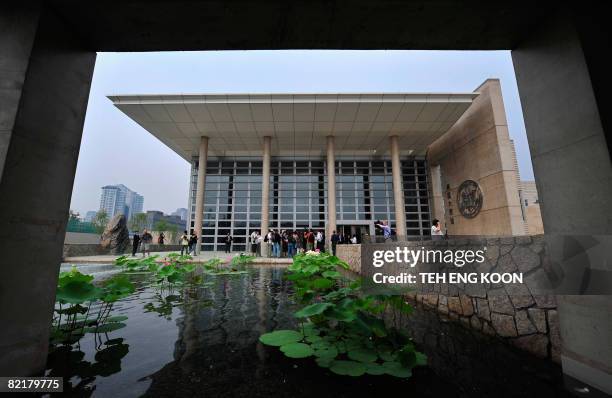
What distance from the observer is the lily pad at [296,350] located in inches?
80.6

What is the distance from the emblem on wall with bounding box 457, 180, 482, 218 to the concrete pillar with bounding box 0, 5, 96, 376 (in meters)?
18.4

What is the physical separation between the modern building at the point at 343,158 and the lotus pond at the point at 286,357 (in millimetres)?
14246

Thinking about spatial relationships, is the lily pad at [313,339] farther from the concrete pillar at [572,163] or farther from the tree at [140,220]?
the tree at [140,220]

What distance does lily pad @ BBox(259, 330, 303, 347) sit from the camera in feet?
7.56

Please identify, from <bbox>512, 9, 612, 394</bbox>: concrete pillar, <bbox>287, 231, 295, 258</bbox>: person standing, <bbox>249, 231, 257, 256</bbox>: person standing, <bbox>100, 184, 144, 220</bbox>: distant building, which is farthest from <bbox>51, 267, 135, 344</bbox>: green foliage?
<bbox>100, 184, 144, 220</bbox>: distant building

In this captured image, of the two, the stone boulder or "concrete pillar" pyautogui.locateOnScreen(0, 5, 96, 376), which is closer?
"concrete pillar" pyautogui.locateOnScreen(0, 5, 96, 376)

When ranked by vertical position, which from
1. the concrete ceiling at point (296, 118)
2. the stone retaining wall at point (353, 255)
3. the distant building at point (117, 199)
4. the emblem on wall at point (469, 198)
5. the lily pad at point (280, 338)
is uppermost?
the distant building at point (117, 199)

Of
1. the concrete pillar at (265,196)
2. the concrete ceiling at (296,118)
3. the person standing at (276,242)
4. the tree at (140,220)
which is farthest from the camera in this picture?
the tree at (140,220)

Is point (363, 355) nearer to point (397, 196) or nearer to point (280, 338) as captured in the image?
point (280, 338)

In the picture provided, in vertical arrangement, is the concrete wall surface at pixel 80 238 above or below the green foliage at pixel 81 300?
above

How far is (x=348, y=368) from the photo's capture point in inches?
74.9

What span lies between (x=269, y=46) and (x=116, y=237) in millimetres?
19202

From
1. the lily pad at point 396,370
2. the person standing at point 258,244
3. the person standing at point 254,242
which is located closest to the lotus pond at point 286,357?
the lily pad at point 396,370

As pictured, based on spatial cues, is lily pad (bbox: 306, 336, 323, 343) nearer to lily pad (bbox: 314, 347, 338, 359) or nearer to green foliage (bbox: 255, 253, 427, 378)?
green foliage (bbox: 255, 253, 427, 378)
